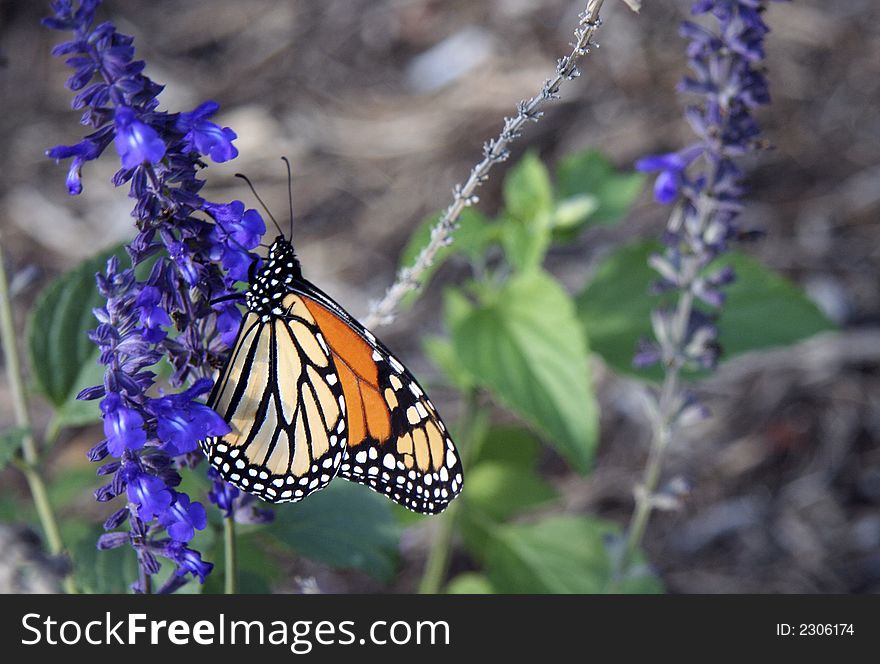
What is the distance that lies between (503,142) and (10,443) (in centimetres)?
128

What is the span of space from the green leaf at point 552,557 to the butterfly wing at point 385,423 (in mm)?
Result: 892

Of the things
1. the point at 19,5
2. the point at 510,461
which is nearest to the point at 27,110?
the point at 19,5

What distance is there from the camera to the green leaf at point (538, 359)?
244 cm

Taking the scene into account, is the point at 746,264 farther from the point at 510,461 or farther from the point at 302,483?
the point at 302,483

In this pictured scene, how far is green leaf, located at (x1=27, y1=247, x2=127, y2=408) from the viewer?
2264mm

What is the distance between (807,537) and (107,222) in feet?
12.7

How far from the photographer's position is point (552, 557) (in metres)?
2.88

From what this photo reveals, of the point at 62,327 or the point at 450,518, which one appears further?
the point at 450,518

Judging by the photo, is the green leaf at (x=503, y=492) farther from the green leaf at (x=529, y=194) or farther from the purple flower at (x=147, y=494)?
the purple flower at (x=147, y=494)

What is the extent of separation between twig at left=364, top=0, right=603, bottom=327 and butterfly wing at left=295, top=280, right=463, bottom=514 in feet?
0.47

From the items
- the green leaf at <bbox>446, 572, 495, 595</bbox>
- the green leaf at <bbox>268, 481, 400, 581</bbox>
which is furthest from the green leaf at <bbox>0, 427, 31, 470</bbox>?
the green leaf at <bbox>446, 572, 495, 595</bbox>

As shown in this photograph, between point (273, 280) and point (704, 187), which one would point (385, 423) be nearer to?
point (273, 280)

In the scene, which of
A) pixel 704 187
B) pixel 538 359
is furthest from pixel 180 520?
pixel 704 187

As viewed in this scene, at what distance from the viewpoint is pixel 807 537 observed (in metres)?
3.91
